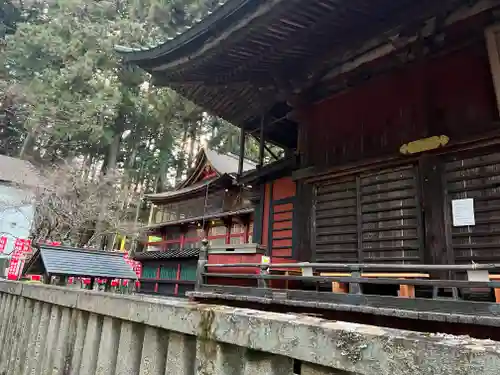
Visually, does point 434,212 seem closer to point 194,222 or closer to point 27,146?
point 194,222

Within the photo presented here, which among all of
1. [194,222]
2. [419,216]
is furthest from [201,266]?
[194,222]

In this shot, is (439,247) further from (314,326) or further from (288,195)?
(314,326)

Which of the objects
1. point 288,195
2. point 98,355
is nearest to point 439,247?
point 288,195

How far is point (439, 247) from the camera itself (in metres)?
4.55

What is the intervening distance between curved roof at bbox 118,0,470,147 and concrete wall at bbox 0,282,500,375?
364cm

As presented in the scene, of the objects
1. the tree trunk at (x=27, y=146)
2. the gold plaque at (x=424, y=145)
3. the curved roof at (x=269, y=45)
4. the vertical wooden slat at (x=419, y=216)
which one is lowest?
the vertical wooden slat at (x=419, y=216)

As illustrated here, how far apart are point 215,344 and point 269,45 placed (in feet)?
15.0

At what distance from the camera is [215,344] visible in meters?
1.29

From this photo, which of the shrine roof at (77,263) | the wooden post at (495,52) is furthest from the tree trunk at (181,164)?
the wooden post at (495,52)

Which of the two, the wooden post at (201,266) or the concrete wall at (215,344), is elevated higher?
the wooden post at (201,266)

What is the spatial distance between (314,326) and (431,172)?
442cm

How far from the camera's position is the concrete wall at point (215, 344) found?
2.64ft

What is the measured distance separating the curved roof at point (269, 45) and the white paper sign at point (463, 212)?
2208 millimetres

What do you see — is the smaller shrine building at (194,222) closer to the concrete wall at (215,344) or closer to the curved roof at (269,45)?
the curved roof at (269,45)
